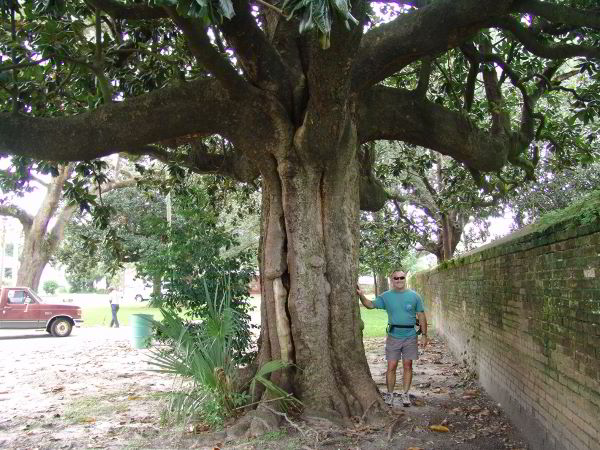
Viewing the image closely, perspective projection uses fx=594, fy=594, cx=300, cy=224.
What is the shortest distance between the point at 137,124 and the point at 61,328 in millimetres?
17040

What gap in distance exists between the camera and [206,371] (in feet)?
21.0

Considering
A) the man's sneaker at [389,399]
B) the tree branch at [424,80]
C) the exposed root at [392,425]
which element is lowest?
the exposed root at [392,425]

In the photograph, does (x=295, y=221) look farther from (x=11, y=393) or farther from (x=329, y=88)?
(x=11, y=393)

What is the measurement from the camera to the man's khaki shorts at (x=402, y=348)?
791cm

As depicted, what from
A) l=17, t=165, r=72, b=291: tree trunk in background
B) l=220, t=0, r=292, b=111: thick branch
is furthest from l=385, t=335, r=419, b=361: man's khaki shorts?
l=17, t=165, r=72, b=291: tree trunk in background

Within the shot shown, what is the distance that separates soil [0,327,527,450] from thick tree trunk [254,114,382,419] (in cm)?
43

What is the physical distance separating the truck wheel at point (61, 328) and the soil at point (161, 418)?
8721 millimetres

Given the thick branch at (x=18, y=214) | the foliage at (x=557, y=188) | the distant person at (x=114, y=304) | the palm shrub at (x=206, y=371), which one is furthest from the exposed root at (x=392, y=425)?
the distant person at (x=114, y=304)

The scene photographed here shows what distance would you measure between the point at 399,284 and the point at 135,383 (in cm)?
542

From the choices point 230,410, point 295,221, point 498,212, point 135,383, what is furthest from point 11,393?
point 498,212

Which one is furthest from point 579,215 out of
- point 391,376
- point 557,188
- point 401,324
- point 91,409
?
point 557,188

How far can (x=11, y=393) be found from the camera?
9.86 m

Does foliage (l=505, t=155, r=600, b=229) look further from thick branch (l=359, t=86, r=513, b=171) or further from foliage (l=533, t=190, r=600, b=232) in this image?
foliage (l=533, t=190, r=600, b=232)

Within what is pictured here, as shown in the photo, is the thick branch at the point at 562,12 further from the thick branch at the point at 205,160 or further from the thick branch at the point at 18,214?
the thick branch at the point at 18,214
